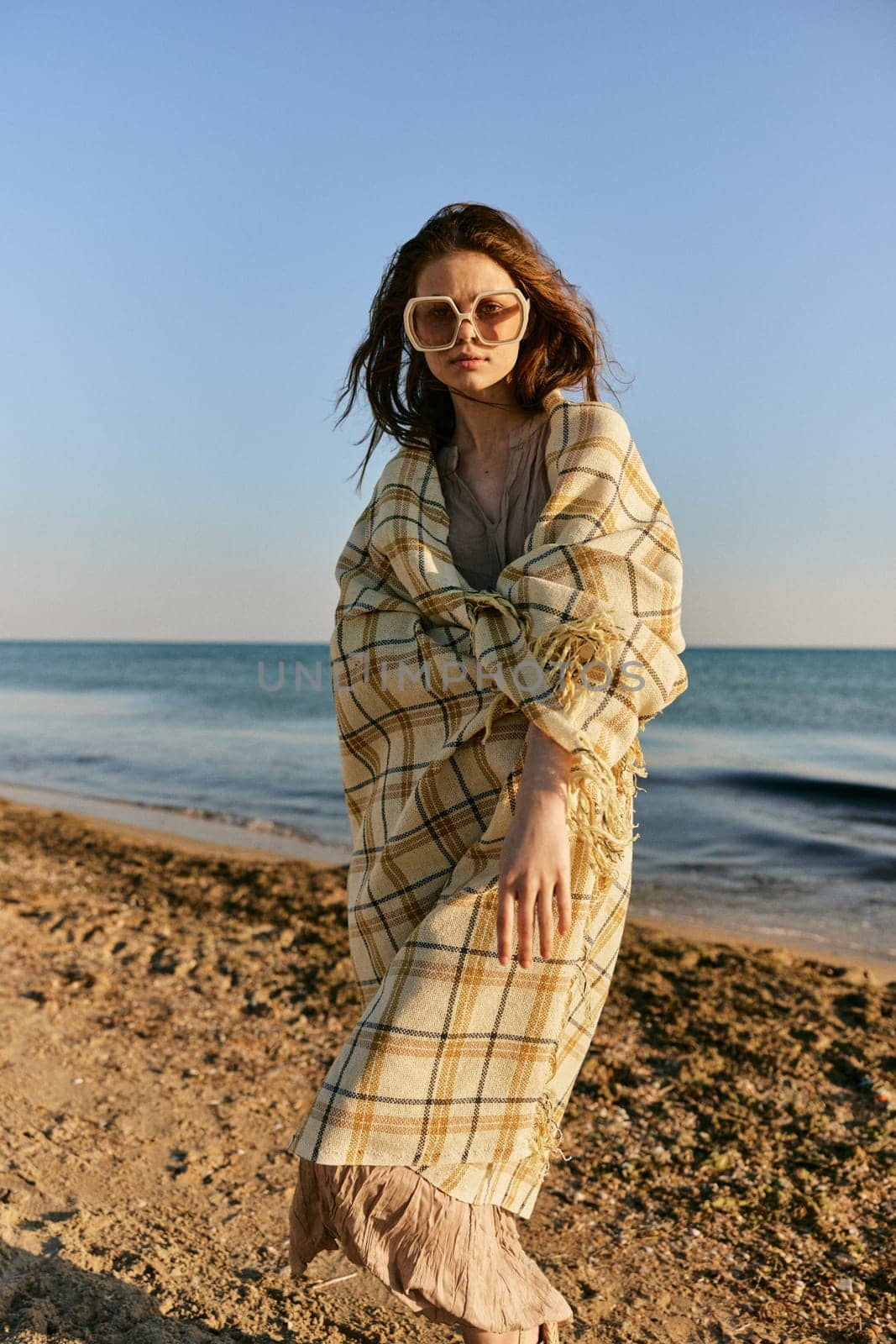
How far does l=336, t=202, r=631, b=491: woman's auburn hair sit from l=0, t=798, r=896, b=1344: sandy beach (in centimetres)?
190

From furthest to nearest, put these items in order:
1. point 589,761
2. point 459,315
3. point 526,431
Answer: point 526,431 → point 459,315 → point 589,761

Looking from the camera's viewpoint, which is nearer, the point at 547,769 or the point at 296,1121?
the point at 547,769

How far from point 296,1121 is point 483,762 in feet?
6.52

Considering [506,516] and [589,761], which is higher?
[506,516]

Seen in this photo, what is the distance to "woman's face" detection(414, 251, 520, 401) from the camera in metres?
1.97

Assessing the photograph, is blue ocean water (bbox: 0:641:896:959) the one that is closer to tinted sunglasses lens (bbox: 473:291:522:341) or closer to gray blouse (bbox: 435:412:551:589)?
gray blouse (bbox: 435:412:551:589)

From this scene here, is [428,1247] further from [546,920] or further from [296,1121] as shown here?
[296,1121]

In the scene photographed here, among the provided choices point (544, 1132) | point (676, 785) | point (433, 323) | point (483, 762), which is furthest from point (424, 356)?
point (676, 785)

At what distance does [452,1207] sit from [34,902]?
451cm

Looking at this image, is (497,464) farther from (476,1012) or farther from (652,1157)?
(652,1157)

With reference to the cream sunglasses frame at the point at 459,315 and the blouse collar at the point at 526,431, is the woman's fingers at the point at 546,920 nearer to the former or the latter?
the blouse collar at the point at 526,431

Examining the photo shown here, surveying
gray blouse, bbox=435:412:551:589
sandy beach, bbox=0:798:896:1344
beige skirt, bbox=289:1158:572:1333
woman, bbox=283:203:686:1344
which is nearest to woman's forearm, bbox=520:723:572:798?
woman, bbox=283:203:686:1344

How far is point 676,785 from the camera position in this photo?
12.6 meters

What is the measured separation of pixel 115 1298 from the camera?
2.24 metres
